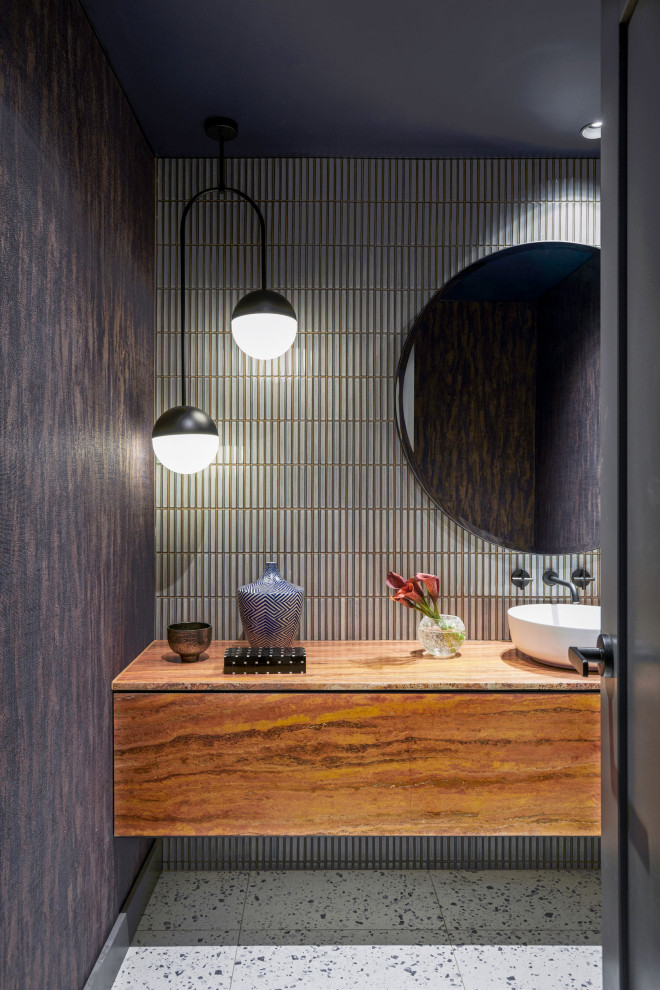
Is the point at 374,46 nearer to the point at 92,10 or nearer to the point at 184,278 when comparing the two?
the point at 92,10

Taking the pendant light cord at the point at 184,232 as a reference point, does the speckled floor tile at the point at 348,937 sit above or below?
below

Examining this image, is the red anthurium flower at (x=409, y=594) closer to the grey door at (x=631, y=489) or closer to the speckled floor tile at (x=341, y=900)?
the speckled floor tile at (x=341, y=900)

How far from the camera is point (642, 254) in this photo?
0.95 m

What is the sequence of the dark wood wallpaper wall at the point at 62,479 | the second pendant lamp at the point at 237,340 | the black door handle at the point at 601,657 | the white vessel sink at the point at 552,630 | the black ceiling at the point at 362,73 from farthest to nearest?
the second pendant lamp at the point at 237,340 < the white vessel sink at the point at 552,630 < the black ceiling at the point at 362,73 < the dark wood wallpaper wall at the point at 62,479 < the black door handle at the point at 601,657

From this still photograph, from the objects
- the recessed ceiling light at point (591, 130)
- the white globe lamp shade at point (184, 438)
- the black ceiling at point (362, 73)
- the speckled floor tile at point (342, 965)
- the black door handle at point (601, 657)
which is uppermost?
the black ceiling at point (362, 73)

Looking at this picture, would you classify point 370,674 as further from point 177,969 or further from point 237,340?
point 237,340

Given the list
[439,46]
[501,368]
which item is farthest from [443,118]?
[501,368]

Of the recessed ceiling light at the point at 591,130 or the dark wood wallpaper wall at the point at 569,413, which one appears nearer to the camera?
the recessed ceiling light at the point at 591,130

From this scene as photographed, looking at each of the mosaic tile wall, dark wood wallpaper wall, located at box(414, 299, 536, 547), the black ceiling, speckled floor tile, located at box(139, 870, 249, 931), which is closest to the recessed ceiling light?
the black ceiling

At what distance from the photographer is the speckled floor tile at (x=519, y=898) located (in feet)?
7.07

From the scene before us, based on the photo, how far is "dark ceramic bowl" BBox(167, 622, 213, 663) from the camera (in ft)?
6.94

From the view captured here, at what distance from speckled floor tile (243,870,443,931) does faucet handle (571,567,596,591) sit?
3.83 ft

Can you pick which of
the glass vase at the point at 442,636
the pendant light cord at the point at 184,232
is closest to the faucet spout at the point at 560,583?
the glass vase at the point at 442,636

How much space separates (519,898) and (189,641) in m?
1.40
